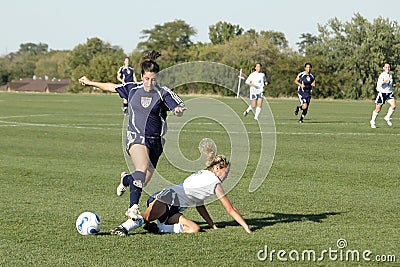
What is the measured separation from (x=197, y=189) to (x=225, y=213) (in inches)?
45.6

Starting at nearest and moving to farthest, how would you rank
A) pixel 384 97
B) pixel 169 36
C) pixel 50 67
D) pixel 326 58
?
pixel 384 97 < pixel 326 58 < pixel 169 36 < pixel 50 67

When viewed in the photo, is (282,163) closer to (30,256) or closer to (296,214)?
(296,214)

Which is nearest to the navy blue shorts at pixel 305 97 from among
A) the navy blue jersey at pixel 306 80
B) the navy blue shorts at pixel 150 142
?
the navy blue jersey at pixel 306 80

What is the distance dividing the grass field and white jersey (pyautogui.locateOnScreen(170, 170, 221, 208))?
38 cm

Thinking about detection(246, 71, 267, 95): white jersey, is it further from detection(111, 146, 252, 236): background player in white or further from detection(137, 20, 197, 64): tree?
detection(137, 20, 197, 64): tree

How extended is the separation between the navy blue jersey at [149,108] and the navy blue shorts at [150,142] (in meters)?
0.03

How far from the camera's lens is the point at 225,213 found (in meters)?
8.94

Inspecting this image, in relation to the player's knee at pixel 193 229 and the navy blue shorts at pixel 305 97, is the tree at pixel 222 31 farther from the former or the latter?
the player's knee at pixel 193 229

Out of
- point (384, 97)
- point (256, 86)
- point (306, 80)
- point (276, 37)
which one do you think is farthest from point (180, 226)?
point (276, 37)

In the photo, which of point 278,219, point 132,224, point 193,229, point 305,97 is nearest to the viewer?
point 132,224

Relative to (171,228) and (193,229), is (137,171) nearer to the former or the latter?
(171,228)

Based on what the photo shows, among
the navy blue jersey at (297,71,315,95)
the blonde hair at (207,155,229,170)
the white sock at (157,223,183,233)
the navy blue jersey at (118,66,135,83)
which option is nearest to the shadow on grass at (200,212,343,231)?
the white sock at (157,223,183,233)

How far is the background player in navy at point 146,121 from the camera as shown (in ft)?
26.0

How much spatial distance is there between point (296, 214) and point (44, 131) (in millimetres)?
14463
